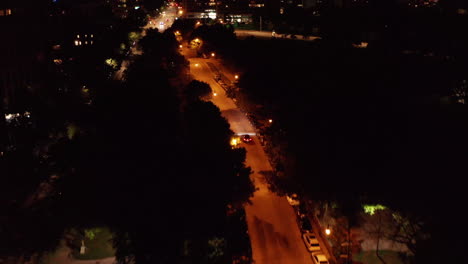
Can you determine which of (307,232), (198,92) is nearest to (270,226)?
(307,232)

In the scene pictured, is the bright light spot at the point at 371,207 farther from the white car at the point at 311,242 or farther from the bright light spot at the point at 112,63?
the bright light spot at the point at 112,63

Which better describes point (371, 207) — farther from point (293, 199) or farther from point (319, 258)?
point (319, 258)

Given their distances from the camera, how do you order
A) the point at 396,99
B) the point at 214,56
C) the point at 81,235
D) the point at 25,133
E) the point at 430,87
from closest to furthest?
1. the point at 81,235
2. the point at 25,133
3. the point at 396,99
4. the point at 430,87
5. the point at 214,56

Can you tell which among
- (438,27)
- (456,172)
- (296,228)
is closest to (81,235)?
(296,228)

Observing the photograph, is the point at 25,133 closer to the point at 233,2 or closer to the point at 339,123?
the point at 339,123

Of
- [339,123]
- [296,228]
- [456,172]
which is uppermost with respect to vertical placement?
[339,123]

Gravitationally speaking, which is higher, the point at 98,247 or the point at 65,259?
the point at 98,247

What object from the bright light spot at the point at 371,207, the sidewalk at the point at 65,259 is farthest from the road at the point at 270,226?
the sidewalk at the point at 65,259

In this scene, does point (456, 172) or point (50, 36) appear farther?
point (50, 36)
